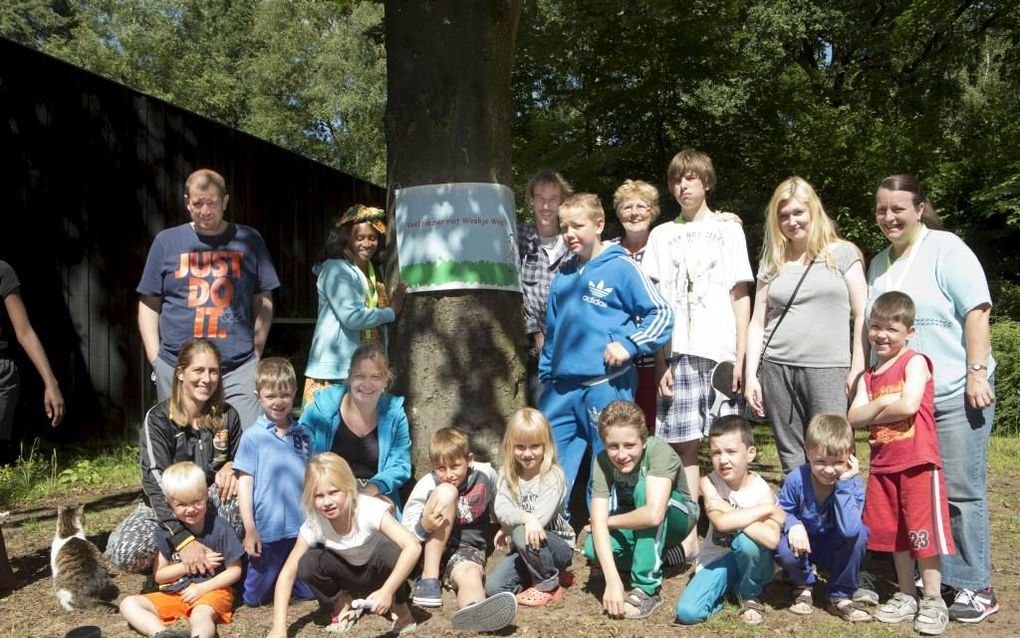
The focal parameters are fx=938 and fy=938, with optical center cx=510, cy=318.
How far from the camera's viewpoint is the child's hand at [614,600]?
4133 mm

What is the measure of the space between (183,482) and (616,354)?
2110 millimetres

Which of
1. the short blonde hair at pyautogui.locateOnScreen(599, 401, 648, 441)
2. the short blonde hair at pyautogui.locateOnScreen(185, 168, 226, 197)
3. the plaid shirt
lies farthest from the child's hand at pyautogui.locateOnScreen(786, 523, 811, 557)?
the short blonde hair at pyautogui.locateOnScreen(185, 168, 226, 197)

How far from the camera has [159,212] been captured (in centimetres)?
962

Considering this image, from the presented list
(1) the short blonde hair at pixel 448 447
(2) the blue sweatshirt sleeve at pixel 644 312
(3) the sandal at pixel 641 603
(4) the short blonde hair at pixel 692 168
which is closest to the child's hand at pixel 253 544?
(1) the short blonde hair at pixel 448 447

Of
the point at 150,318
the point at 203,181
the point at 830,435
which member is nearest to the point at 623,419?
the point at 830,435

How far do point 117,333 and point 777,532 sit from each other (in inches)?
282

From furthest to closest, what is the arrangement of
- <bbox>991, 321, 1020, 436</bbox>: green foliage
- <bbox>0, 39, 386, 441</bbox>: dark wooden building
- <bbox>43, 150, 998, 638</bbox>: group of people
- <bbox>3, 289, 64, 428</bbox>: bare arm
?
<bbox>991, 321, 1020, 436</bbox>: green foliage < <bbox>0, 39, 386, 441</bbox>: dark wooden building < <bbox>3, 289, 64, 428</bbox>: bare arm < <bbox>43, 150, 998, 638</bbox>: group of people

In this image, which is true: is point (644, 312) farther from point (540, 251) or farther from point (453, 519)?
point (453, 519)

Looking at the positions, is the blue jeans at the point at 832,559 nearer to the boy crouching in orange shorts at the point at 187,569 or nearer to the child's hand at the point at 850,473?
the child's hand at the point at 850,473

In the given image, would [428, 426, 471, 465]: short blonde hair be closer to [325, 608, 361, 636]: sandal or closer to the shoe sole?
[325, 608, 361, 636]: sandal

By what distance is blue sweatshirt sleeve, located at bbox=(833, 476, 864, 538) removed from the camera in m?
4.12

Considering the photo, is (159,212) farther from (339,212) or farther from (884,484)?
(884,484)

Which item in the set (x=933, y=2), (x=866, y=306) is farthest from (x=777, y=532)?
(x=933, y=2)

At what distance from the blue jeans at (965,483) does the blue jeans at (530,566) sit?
1.73 metres
